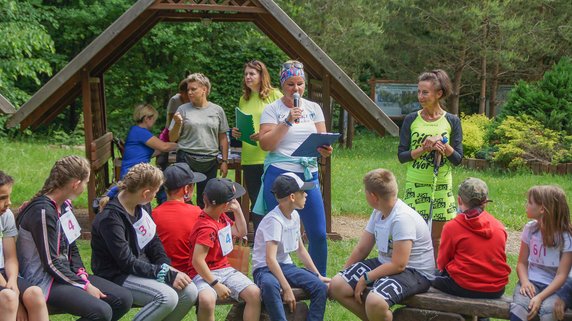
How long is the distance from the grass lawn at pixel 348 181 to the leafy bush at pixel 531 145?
1.07 feet

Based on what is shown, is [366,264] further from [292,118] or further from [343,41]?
[343,41]

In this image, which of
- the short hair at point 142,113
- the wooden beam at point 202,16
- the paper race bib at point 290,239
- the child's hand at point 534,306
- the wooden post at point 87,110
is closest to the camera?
the child's hand at point 534,306

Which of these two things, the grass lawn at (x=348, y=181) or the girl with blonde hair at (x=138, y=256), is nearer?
the girl with blonde hair at (x=138, y=256)

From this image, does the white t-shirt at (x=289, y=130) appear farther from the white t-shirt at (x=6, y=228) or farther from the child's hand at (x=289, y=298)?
the white t-shirt at (x=6, y=228)

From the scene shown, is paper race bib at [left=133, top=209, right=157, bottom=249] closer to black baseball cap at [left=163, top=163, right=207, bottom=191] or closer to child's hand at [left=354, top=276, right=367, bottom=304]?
black baseball cap at [left=163, top=163, right=207, bottom=191]

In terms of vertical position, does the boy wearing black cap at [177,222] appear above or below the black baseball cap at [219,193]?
below

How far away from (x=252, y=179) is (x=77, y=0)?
16.1 metres

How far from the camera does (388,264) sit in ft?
16.5

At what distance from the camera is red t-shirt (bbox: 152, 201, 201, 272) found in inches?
207

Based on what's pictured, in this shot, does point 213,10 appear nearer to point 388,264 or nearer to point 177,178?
point 177,178

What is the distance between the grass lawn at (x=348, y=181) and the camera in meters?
8.05

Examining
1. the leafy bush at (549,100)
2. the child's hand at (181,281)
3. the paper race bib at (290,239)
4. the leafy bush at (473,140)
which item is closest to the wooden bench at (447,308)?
the paper race bib at (290,239)

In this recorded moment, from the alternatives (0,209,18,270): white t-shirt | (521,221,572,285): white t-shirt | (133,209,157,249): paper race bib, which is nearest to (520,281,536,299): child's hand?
(521,221,572,285): white t-shirt

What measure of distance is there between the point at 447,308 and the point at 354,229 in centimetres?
→ 472
